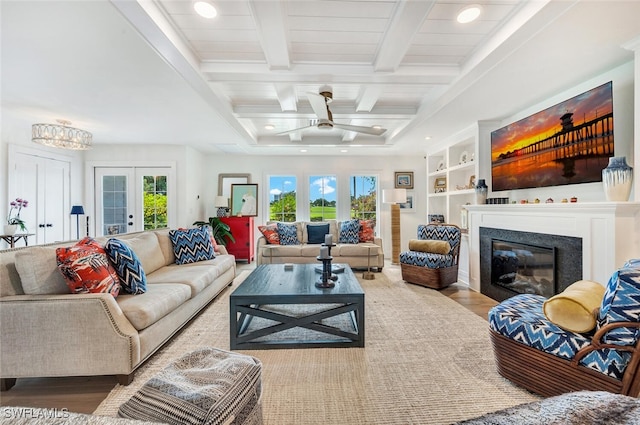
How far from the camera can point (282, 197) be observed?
257 inches

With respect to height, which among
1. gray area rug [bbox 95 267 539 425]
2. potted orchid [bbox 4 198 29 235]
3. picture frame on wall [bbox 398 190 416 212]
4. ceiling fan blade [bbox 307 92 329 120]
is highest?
ceiling fan blade [bbox 307 92 329 120]

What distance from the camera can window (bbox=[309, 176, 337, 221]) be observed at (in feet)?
21.4

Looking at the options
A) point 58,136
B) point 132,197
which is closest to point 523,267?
point 58,136

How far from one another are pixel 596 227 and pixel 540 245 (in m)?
0.65

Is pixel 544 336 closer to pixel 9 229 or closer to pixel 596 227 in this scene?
pixel 596 227

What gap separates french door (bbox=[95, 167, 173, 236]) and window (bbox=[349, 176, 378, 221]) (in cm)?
389

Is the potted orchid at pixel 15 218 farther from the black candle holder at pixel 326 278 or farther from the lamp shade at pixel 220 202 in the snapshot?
the black candle holder at pixel 326 278

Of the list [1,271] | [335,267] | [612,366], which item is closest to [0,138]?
[1,271]

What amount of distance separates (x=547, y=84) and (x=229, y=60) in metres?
3.12

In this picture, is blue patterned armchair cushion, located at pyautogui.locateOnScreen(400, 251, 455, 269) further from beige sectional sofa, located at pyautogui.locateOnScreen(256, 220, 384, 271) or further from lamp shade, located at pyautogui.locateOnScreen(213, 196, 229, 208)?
lamp shade, located at pyautogui.locateOnScreen(213, 196, 229, 208)

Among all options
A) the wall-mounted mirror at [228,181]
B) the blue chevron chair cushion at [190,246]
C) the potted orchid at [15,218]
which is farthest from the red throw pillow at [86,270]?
the wall-mounted mirror at [228,181]

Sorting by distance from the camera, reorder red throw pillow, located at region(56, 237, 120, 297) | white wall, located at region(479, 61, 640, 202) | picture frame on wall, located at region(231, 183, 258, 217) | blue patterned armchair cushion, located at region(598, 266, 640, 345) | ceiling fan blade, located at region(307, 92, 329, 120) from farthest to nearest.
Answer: picture frame on wall, located at region(231, 183, 258, 217) < ceiling fan blade, located at region(307, 92, 329, 120) < white wall, located at region(479, 61, 640, 202) < red throw pillow, located at region(56, 237, 120, 297) < blue patterned armchair cushion, located at region(598, 266, 640, 345)

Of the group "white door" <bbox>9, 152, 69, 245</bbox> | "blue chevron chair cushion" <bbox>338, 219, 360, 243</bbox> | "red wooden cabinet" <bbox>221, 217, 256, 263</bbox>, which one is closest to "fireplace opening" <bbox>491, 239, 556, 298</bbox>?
"blue chevron chair cushion" <bbox>338, 219, 360, 243</bbox>

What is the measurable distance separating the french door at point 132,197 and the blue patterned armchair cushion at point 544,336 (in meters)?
5.68
